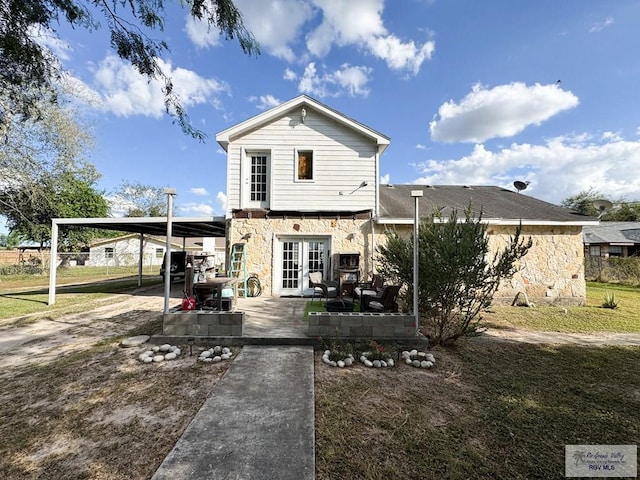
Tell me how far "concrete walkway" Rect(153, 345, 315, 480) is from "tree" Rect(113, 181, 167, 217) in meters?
43.8

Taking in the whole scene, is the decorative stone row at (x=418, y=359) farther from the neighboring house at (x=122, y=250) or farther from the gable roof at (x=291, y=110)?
the neighboring house at (x=122, y=250)

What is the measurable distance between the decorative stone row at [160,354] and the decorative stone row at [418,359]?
3758 mm

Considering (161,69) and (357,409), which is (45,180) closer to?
(161,69)

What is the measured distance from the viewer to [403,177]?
1543 centimetres

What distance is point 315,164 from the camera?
976cm

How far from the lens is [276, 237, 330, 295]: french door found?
9.74 m

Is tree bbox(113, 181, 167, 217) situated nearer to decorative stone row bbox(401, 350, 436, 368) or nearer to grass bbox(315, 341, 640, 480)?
decorative stone row bbox(401, 350, 436, 368)

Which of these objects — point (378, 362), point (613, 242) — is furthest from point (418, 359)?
point (613, 242)

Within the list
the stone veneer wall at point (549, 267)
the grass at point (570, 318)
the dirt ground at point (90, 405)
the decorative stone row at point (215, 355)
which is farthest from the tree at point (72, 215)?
the stone veneer wall at point (549, 267)

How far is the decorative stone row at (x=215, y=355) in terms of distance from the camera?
14.7 feet

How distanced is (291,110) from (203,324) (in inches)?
300

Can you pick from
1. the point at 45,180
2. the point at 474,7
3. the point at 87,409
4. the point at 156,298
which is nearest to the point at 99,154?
the point at 45,180

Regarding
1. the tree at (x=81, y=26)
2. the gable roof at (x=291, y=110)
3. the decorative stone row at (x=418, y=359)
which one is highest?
the gable roof at (x=291, y=110)

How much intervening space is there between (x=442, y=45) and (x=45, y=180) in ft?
62.2
